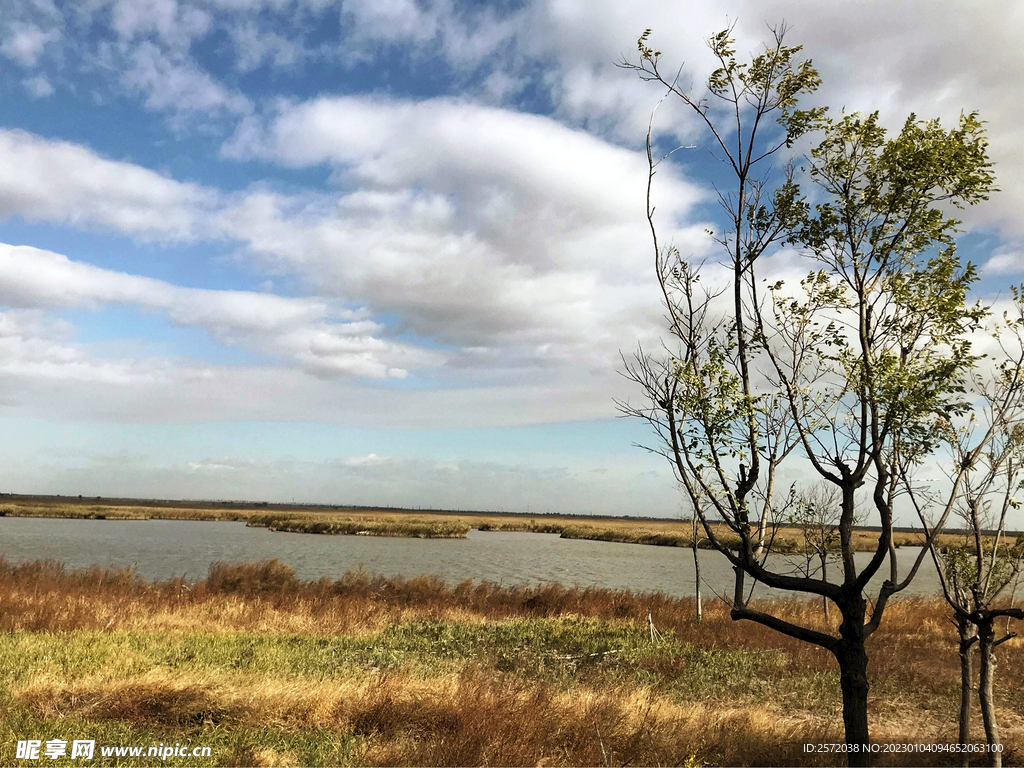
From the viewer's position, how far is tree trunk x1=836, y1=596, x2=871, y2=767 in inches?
253

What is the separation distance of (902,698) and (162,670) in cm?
1297

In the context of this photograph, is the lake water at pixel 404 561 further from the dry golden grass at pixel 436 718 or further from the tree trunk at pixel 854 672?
the tree trunk at pixel 854 672

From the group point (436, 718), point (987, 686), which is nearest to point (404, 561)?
point (436, 718)

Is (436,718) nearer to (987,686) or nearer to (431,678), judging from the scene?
(431,678)

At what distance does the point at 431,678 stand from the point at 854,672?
6.25m

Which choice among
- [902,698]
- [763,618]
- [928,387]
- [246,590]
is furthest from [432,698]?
[246,590]

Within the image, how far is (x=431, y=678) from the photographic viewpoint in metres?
10.4

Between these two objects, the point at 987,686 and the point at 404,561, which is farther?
the point at 404,561

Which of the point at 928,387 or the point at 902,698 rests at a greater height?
the point at 928,387

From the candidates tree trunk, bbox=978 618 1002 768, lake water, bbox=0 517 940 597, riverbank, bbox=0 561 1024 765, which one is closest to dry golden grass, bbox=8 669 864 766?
riverbank, bbox=0 561 1024 765

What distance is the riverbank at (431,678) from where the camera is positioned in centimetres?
764

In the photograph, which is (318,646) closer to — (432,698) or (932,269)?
(432,698)

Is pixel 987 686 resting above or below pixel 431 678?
above

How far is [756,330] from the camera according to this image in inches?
280
